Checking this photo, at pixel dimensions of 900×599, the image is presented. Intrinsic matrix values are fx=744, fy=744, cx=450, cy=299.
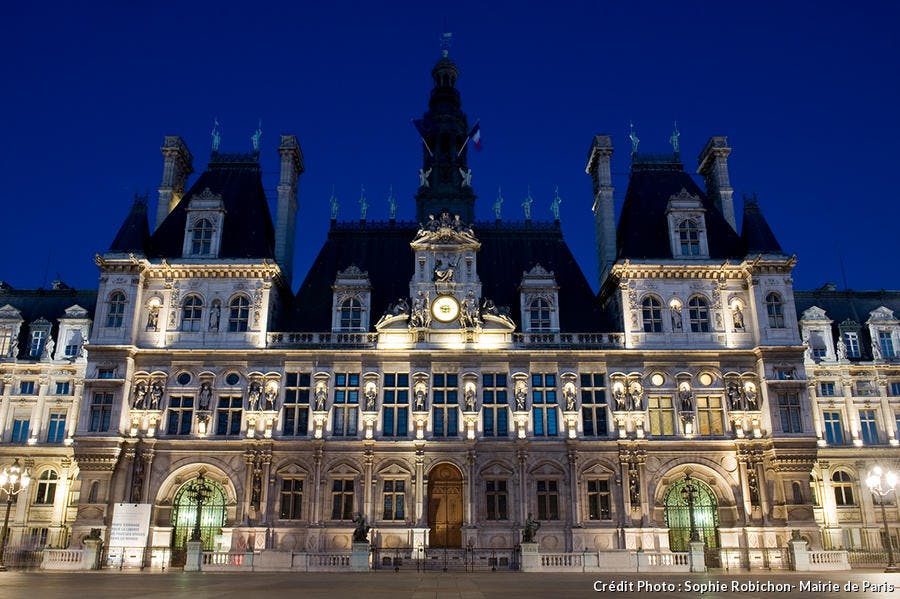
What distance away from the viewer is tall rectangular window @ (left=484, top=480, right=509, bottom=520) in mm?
41125

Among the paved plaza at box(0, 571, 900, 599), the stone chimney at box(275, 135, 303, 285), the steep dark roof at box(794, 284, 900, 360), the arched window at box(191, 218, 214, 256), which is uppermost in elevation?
the stone chimney at box(275, 135, 303, 285)

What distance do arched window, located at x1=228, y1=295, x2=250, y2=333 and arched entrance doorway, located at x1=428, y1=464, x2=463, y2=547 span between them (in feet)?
46.5

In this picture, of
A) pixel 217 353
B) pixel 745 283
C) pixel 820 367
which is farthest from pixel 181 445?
pixel 820 367

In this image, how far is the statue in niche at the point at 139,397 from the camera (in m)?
42.0

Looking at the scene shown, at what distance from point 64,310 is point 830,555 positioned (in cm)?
4935

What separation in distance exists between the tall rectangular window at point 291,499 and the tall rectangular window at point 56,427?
53.6 feet

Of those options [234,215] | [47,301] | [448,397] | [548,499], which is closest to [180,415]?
[234,215]

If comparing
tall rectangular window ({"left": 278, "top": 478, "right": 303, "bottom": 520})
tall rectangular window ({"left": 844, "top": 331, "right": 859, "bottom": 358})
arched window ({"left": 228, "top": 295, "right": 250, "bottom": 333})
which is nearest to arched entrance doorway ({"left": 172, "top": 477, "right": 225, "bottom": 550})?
tall rectangular window ({"left": 278, "top": 478, "right": 303, "bottom": 520})

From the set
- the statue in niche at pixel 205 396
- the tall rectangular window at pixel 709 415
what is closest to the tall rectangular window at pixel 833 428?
the tall rectangular window at pixel 709 415

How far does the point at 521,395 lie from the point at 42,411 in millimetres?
30606

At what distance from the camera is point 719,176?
51.4 metres

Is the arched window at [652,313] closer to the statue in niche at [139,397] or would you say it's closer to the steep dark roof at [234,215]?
the steep dark roof at [234,215]

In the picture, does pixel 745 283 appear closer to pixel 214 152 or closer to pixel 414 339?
pixel 414 339

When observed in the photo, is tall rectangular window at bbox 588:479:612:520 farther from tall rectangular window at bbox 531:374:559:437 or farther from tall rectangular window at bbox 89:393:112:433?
tall rectangular window at bbox 89:393:112:433
